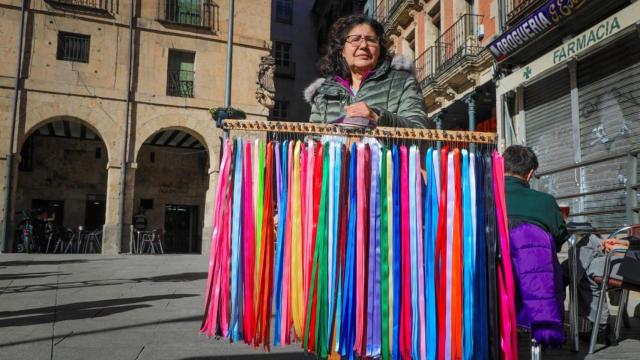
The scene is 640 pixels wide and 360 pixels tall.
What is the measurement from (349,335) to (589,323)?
349 cm

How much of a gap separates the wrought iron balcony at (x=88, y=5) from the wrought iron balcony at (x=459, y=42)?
458 inches

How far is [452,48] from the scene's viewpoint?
50.4 feet

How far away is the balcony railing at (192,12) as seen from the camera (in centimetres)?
1958

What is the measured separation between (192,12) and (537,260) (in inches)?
768

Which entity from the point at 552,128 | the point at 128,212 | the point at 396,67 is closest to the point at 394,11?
the point at 552,128

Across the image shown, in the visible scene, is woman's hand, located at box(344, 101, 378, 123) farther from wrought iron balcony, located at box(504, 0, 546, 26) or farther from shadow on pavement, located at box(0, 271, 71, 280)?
wrought iron balcony, located at box(504, 0, 546, 26)

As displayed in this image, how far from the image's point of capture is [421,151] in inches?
97.3

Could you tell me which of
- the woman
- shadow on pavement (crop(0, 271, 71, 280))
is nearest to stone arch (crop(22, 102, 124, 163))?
shadow on pavement (crop(0, 271, 71, 280))

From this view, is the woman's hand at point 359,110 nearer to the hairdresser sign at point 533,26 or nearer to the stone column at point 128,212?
the hairdresser sign at point 533,26

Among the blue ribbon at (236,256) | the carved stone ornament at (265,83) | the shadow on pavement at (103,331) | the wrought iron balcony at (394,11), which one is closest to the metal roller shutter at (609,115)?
the shadow on pavement at (103,331)

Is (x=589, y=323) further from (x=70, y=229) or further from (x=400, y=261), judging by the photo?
(x=70, y=229)

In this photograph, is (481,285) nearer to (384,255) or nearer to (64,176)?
(384,255)

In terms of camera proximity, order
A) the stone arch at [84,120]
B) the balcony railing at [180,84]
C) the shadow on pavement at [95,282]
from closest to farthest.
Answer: the shadow on pavement at [95,282], the stone arch at [84,120], the balcony railing at [180,84]

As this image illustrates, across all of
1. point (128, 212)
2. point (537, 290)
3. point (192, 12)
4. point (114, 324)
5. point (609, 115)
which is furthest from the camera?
point (192, 12)
